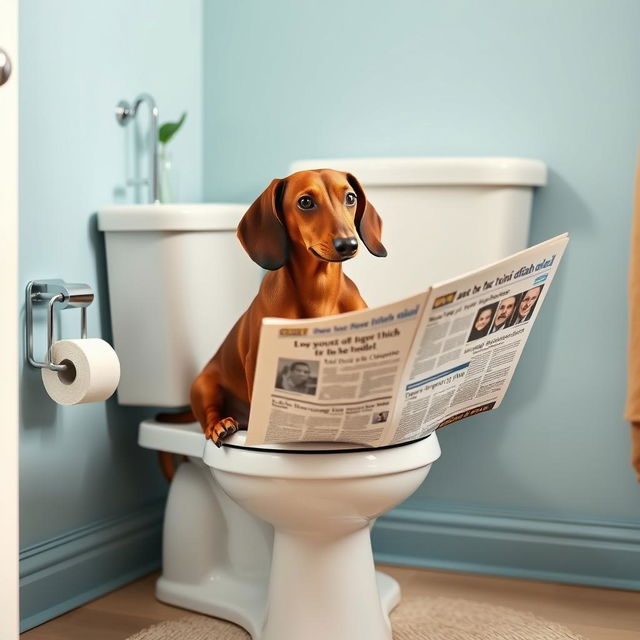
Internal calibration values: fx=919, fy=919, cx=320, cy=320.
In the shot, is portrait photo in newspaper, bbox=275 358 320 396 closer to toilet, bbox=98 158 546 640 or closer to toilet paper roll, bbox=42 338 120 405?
toilet paper roll, bbox=42 338 120 405

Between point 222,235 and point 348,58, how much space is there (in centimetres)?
48

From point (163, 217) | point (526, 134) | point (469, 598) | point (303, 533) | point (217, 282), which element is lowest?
point (469, 598)

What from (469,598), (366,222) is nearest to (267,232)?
(366,222)

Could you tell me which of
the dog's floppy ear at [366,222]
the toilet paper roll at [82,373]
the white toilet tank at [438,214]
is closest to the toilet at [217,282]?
the white toilet tank at [438,214]

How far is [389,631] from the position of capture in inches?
58.2

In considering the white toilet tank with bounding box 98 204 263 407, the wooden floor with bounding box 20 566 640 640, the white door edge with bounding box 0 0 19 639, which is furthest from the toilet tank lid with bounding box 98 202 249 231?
the wooden floor with bounding box 20 566 640 640

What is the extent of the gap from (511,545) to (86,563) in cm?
82

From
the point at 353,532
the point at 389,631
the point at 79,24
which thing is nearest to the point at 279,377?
the point at 353,532

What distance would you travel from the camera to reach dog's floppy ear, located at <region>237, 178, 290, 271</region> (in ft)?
4.36

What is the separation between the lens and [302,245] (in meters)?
1.34

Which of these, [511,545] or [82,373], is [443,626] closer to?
[511,545]

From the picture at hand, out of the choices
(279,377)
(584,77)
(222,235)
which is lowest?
(279,377)

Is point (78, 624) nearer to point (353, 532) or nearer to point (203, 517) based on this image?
point (203, 517)

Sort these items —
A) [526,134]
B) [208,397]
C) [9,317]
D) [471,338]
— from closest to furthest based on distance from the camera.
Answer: [9,317]
[471,338]
[208,397]
[526,134]
